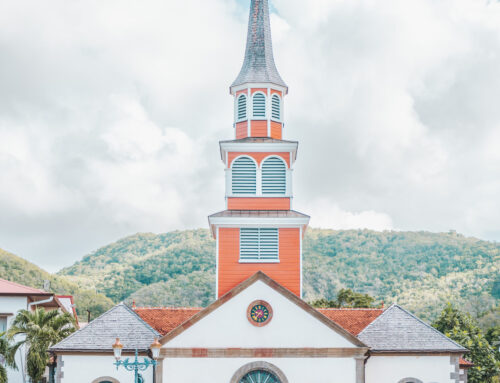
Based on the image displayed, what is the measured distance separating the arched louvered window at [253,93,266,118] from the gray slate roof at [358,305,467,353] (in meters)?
11.8

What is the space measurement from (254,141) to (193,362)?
11577 millimetres

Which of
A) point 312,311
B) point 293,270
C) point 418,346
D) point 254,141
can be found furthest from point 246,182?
point 418,346

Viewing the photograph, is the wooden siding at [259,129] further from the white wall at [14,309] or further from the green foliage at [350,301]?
the green foliage at [350,301]

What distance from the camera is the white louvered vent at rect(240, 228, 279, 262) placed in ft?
110

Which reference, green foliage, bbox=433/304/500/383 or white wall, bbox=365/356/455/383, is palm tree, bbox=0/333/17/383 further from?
green foliage, bbox=433/304/500/383

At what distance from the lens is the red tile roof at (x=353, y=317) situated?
33.4 meters

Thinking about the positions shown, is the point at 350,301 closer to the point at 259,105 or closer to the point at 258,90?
the point at 259,105

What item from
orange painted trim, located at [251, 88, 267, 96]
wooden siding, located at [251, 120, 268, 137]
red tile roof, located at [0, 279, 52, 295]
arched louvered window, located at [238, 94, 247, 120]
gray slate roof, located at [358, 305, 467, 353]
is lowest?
gray slate roof, located at [358, 305, 467, 353]

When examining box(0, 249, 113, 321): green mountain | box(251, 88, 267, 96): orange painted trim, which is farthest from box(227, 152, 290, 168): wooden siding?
box(0, 249, 113, 321): green mountain

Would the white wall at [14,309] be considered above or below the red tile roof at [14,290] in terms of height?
below

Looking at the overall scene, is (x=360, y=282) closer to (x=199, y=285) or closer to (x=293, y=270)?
(x=199, y=285)

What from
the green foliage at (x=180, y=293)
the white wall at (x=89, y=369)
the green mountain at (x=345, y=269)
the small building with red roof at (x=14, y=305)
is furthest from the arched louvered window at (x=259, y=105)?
the green foliage at (x=180, y=293)

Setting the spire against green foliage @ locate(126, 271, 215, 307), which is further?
green foliage @ locate(126, 271, 215, 307)

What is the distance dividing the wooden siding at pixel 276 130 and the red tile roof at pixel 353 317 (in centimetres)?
917
